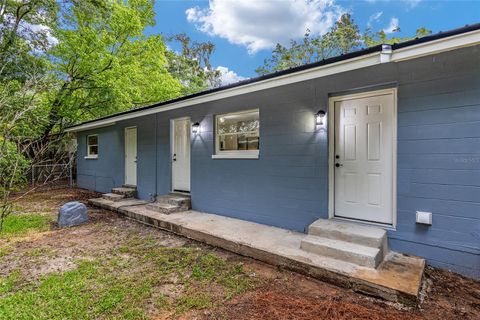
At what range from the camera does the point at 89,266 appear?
3258mm

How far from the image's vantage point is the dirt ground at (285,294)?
2254 millimetres

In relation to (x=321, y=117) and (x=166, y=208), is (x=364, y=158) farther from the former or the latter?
(x=166, y=208)

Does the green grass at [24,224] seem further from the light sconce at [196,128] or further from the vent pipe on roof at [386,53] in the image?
the vent pipe on roof at [386,53]

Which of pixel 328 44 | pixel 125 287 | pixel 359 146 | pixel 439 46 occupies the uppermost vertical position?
pixel 328 44

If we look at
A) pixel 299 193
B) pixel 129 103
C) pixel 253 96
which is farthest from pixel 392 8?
pixel 129 103

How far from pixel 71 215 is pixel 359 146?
5.61 meters

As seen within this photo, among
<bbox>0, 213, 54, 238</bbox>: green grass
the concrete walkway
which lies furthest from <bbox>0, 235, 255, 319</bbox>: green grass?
<bbox>0, 213, 54, 238</bbox>: green grass

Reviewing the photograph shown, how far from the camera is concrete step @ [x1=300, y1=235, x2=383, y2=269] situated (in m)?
2.82

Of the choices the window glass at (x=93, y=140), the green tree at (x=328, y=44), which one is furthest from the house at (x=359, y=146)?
the green tree at (x=328, y=44)

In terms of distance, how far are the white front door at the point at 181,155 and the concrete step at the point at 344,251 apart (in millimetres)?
3716

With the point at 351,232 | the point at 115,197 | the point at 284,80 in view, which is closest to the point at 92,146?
the point at 115,197

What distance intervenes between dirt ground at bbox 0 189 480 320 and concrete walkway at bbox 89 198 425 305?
10 centimetres

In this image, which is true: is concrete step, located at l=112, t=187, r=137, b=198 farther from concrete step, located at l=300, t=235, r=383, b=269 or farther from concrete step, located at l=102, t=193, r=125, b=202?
concrete step, located at l=300, t=235, r=383, b=269

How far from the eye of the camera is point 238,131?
204 inches
